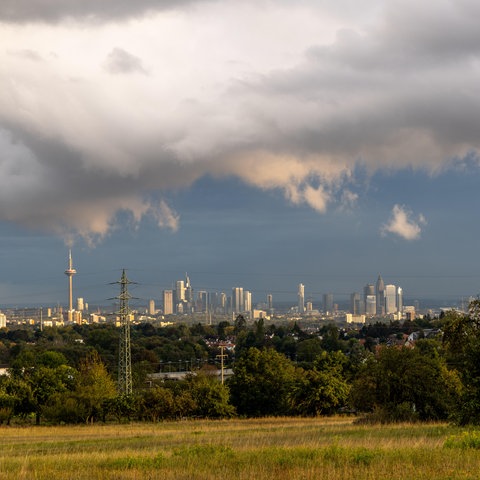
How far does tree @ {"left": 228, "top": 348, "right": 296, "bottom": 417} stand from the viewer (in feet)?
245

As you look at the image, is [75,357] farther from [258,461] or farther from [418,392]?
[258,461]

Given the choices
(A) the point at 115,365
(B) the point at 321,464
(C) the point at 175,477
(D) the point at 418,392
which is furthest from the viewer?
(A) the point at 115,365

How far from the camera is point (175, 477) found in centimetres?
1978

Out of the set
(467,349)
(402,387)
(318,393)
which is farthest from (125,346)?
(467,349)

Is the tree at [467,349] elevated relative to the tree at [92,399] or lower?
elevated

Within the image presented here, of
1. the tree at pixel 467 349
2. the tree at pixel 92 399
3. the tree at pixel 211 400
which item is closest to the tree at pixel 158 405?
the tree at pixel 211 400

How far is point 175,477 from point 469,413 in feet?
67.2

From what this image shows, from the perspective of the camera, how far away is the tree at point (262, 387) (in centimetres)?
7475

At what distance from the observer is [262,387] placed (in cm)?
7575

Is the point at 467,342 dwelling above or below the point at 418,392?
above

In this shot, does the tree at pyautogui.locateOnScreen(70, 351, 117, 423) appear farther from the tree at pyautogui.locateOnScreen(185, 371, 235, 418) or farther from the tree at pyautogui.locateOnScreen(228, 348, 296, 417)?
the tree at pyautogui.locateOnScreen(228, 348, 296, 417)

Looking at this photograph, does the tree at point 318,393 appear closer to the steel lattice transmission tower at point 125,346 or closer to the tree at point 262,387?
the tree at point 262,387

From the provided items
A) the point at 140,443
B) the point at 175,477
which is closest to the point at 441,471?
the point at 175,477

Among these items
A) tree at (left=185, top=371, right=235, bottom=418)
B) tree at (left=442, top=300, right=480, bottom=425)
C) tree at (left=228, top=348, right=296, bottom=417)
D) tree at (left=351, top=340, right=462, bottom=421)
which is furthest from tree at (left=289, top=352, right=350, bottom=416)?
tree at (left=442, top=300, right=480, bottom=425)
